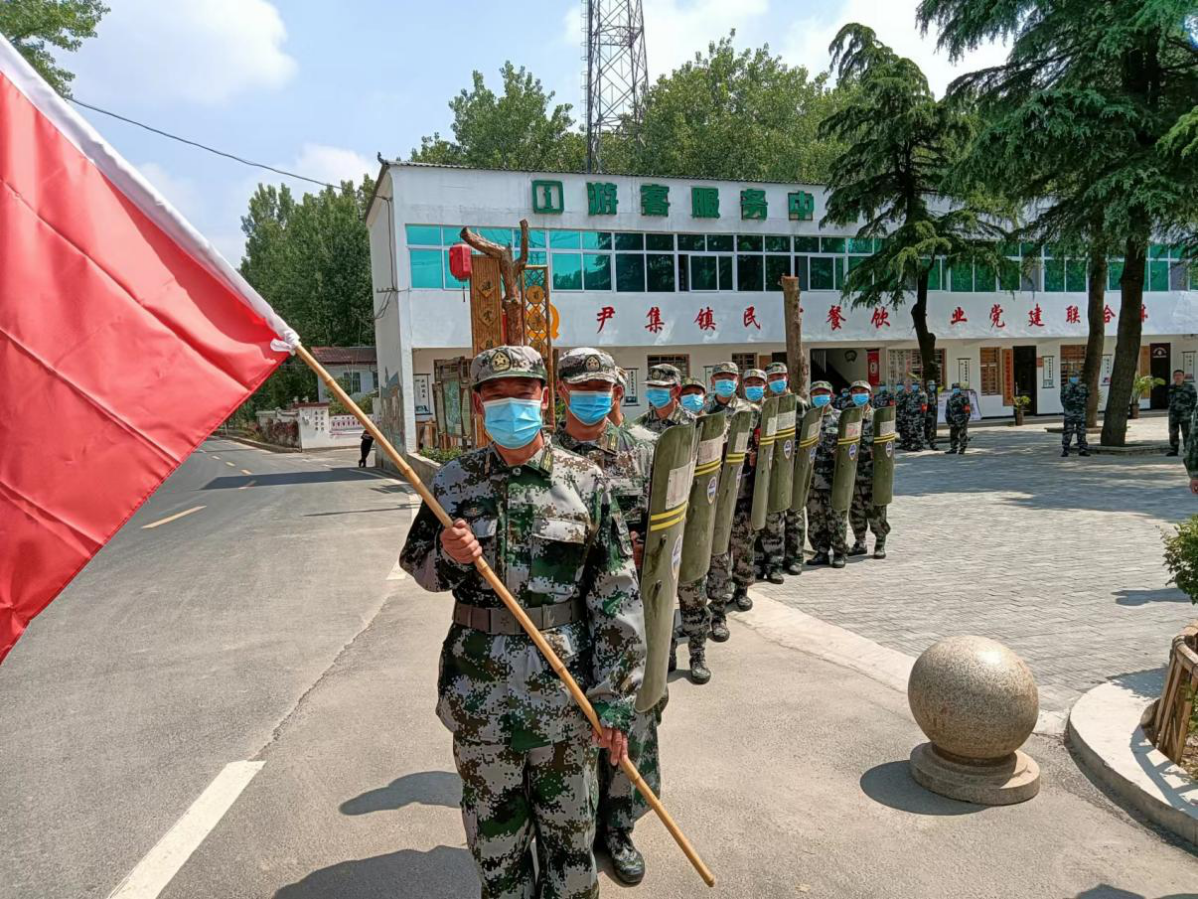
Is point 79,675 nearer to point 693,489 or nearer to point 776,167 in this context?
point 693,489

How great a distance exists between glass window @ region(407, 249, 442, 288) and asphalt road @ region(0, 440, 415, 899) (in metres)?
12.4

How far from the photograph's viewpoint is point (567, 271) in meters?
25.7

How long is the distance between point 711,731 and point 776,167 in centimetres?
4473

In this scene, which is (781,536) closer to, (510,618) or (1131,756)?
(1131,756)

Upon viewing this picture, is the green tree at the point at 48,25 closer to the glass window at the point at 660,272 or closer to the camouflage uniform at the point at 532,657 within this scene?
the glass window at the point at 660,272

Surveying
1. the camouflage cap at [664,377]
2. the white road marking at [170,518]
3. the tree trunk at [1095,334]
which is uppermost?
the tree trunk at [1095,334]

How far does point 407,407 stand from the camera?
78.9ft

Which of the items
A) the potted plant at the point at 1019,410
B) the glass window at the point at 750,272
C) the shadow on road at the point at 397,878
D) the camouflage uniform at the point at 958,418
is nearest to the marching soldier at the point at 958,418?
the camouflage uniform at the point at 958,418

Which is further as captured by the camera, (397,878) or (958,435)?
(958,435)

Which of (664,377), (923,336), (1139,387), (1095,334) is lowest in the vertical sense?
Answer: (1139,387)

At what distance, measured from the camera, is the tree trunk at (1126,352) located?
1797 cm

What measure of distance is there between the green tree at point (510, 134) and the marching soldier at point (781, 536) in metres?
44.2

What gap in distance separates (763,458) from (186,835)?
15.8ft

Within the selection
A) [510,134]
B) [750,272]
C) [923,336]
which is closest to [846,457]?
[923,336]
